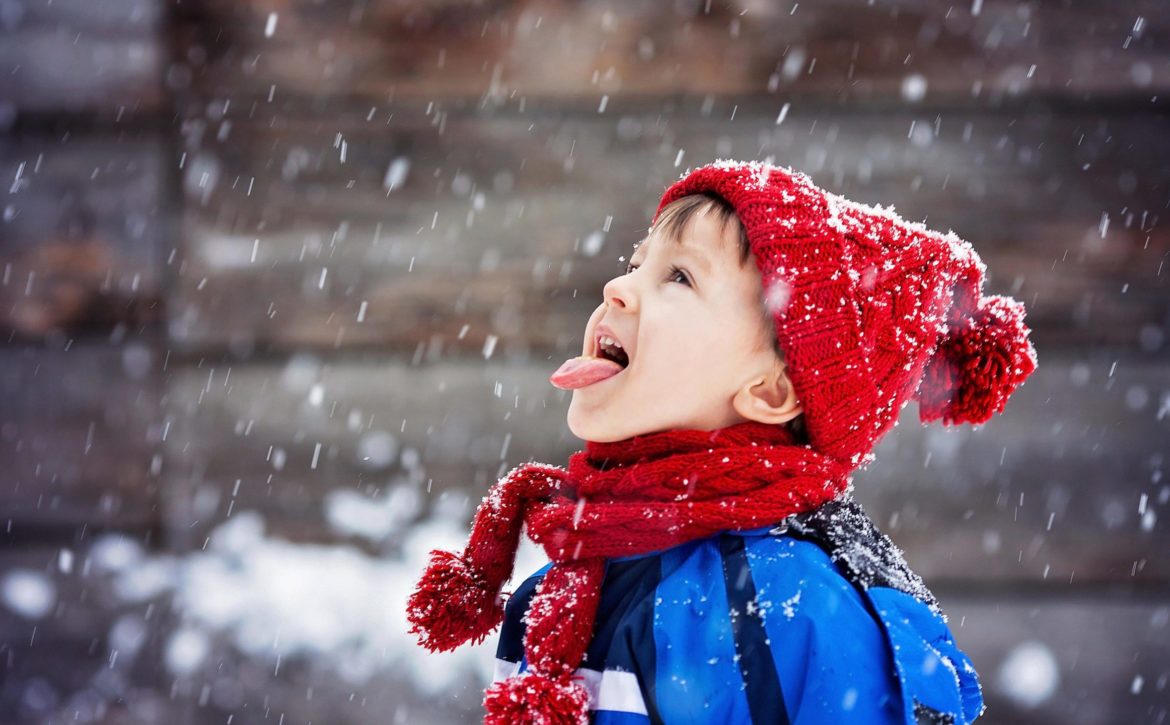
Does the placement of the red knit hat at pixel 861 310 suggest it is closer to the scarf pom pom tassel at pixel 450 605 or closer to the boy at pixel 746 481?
the boy at pixel 746 481

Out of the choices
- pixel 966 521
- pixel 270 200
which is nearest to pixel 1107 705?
pixel 966 521

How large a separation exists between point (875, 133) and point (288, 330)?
1292 millimetres

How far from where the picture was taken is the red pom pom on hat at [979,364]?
1114 millimetres

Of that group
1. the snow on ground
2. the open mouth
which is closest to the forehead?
the open mouth

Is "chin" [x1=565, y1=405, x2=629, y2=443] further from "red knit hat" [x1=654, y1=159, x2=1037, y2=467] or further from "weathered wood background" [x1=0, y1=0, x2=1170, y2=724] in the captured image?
"weathered wood background" [x1=0, y1=0, x2=1170, y2=724]

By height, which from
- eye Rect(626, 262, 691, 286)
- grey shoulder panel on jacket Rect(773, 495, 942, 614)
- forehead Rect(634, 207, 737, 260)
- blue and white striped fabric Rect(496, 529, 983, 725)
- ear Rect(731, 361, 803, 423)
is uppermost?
forehead Rect(634, 207, 737, 260)

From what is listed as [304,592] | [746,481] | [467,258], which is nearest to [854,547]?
[746,481]

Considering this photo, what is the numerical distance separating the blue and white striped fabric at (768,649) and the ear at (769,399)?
0.14m

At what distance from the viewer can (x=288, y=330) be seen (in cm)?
190

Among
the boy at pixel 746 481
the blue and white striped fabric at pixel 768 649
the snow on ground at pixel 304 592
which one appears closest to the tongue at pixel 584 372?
the boy at pixel 746 481

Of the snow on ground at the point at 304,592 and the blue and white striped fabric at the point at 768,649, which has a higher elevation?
the snow on ground at the point at 304,592

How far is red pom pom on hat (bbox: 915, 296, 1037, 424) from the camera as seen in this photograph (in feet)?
3.66

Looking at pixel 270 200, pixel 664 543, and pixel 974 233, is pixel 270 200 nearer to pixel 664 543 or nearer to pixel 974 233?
pixel 664 543

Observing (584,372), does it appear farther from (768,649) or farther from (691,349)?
(768,649)
